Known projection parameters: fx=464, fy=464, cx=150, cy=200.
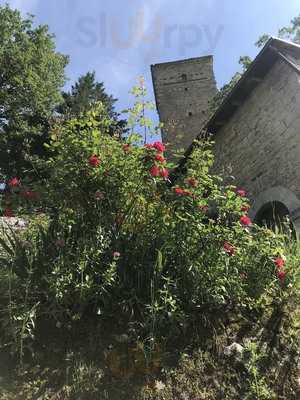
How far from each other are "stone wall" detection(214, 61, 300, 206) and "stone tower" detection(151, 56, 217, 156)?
11426 mm

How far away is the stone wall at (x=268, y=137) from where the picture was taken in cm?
845

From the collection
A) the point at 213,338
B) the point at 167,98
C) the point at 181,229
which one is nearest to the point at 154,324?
the point at 213,338

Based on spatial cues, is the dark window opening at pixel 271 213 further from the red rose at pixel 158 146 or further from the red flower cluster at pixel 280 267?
the red rose at pixel 158 146

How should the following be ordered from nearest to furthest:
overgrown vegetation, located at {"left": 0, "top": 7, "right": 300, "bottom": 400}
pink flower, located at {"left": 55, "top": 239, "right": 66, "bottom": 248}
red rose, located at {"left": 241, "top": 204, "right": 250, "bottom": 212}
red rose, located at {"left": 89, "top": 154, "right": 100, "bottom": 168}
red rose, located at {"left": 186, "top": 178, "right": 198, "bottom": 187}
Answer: overgrown vegetation, located at {"left": 0, "top": 7, "right": 300, "bottom": 400} → pink flower, located at {"left": 55, "top": 239, "right": 66, "bottom": 248} → red rose, located at {"left": 89, "top": 154, "right": 100, "bottom": 168} → red rose, located at {"left": 186, "top": 178, "right": 198, "bottom": 187} → red rose, located at {"left": 241, "top": 204, "right": 250, "bottom": 212}

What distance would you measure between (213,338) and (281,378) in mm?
556

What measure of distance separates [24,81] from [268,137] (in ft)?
56.1

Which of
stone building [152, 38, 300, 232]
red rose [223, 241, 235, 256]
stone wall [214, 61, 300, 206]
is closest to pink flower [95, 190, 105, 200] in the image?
red rose [223, 241, 235, 256]

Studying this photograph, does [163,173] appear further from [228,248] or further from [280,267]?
[280,267]

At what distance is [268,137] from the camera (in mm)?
9141

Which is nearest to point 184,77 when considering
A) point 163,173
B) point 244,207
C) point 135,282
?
point 244,207

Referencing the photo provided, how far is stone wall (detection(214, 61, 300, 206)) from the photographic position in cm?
845

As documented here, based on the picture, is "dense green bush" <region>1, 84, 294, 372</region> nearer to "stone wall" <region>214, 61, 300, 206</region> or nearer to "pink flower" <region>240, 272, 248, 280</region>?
"pink flower" <region>240, 272, 248, 280</region>

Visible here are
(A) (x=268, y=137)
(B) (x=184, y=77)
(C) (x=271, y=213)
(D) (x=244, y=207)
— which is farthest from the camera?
(B) (x=184, y=77)

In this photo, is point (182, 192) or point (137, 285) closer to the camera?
point (137, 285)
